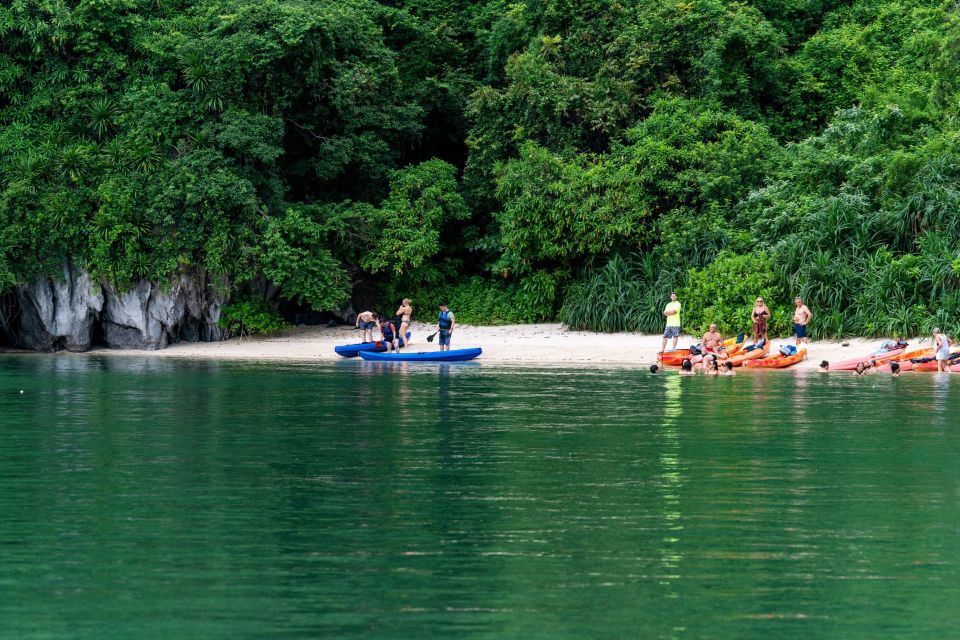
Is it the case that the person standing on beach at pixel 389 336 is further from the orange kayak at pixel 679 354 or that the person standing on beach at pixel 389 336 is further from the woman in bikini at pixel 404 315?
the orange kayak at pixel 679 354

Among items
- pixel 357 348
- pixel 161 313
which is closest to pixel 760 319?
pixel 357 348

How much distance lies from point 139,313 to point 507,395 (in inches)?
652

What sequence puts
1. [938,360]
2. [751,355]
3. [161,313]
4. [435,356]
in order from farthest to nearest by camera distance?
[161,313]
[435,356]
[751,355]
[938,360]

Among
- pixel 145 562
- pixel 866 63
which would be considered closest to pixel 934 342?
pixel 866 63

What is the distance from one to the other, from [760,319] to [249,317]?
14021 millimetres

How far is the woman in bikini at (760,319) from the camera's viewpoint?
29.2 meters

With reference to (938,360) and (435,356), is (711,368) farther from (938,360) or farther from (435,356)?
(435,356)

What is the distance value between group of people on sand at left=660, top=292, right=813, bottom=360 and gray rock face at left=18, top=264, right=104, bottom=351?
49.8ft

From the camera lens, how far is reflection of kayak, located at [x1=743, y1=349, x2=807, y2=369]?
2828 cm

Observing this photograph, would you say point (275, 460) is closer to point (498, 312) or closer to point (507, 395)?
point (507, 395)

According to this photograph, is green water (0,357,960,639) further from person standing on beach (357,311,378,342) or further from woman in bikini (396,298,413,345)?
person standing on beach (357,311,378,342)

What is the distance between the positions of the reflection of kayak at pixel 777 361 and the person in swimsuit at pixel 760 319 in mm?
630

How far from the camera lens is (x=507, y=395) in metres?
22.1

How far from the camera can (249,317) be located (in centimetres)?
3597
